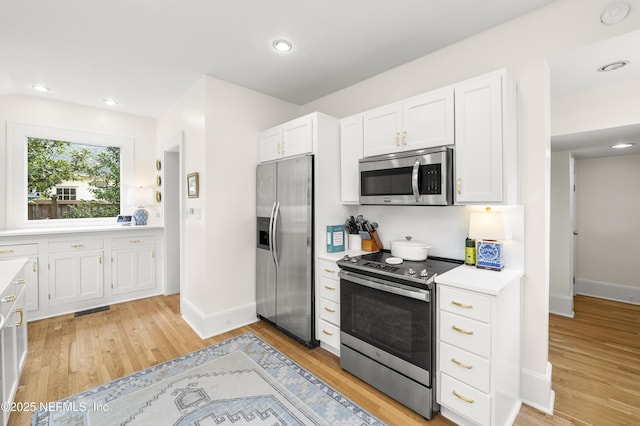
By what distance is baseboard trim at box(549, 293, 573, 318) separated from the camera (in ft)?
11.4

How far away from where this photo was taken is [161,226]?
4.27 metres

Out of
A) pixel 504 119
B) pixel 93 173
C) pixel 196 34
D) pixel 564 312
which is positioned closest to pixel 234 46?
pixel 196 34

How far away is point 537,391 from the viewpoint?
1973 millimetres

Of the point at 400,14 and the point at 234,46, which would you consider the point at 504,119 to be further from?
the point at 234,46

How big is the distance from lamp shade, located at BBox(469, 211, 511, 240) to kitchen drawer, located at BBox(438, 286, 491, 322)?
1.85ft

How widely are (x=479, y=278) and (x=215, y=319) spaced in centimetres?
260

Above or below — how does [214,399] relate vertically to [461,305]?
below

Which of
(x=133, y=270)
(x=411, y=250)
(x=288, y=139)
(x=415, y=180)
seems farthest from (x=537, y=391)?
(x=133, y=270)

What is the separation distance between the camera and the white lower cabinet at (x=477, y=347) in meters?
1.61

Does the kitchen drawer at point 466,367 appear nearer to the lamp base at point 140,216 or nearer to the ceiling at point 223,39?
the ceiling at point 223,39

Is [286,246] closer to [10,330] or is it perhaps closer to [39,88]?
[10,330]

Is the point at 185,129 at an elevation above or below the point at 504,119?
above

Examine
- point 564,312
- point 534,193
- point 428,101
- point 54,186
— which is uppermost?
point 428,101

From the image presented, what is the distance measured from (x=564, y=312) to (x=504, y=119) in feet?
10.3
